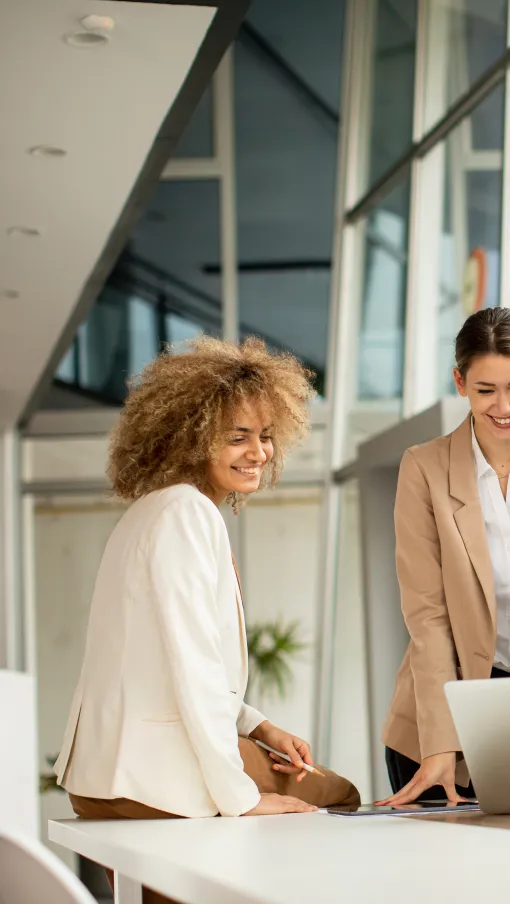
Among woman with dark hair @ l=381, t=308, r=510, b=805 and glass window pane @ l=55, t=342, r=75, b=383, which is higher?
glass window pane @ l=55, t=342, r=75, b=383

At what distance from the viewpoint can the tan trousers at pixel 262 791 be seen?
6.90ft

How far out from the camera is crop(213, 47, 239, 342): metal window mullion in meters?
10.7

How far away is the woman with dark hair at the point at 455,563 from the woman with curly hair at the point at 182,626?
0.24 m

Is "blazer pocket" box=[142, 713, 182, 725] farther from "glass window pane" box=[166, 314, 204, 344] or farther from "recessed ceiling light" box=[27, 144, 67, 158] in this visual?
"glass window pane" box=[166, 314, 204, 344]

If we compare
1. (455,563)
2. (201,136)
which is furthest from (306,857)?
(201,136)

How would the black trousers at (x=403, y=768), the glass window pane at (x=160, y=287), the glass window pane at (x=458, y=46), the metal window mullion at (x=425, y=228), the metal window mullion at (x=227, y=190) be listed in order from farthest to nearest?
the metal window mullion at (x=227, y=190)
the glass window pane at (x=160, y=287)
the metal window mullion at (x=425, y=228)
the glass window pane at (x=458, y=46)
the black trousers at (x=403, y=768)

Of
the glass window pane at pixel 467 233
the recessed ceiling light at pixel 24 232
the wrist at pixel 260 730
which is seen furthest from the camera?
the glass window pane at pixel 467 233

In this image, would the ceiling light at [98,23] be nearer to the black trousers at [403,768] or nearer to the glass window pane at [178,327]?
the black trousers at [403,768]

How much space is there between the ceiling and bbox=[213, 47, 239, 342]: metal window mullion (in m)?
4.55

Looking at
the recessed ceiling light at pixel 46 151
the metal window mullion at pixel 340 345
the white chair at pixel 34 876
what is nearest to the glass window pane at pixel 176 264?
the metal window mullion at pixel 340 345

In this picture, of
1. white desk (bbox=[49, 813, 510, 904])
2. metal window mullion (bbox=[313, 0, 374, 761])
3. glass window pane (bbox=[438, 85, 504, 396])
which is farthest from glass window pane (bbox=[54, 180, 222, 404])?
white desk (bbox=[49, 813, 510, 904])

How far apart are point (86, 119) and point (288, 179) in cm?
697

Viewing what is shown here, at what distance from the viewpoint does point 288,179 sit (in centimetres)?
1087

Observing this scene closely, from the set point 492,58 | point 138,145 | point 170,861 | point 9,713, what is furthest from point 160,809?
point 492,58
